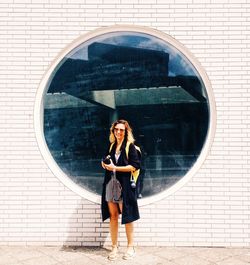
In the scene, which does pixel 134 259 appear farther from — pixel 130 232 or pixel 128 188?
pixel 128 188

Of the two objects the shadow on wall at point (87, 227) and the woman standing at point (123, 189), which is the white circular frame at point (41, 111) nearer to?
the shadow on wall at point (87, 227)

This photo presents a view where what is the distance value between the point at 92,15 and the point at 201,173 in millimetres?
2539

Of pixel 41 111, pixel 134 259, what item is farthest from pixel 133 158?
pixel 41 111

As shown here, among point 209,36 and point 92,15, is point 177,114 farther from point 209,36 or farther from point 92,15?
point 92,15

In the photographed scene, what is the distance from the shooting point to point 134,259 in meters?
4.46

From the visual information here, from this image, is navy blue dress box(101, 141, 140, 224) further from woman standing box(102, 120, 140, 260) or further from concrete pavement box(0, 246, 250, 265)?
concrete pavement box(0, 246, 250, 265)

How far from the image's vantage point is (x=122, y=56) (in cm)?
518

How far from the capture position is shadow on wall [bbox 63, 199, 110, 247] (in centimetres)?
498

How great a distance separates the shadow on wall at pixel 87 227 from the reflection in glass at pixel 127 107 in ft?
0.96

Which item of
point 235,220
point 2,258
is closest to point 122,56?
point 235,220

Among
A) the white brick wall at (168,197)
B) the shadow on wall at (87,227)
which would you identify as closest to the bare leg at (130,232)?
the white brick wall at (168,197)

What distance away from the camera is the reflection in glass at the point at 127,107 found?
511 cm

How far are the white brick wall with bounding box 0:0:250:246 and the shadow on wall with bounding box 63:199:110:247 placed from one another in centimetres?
1

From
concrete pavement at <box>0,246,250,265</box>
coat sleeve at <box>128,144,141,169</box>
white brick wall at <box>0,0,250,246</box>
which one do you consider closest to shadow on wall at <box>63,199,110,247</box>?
white brick wall at <box>0,0,250,246</box>
